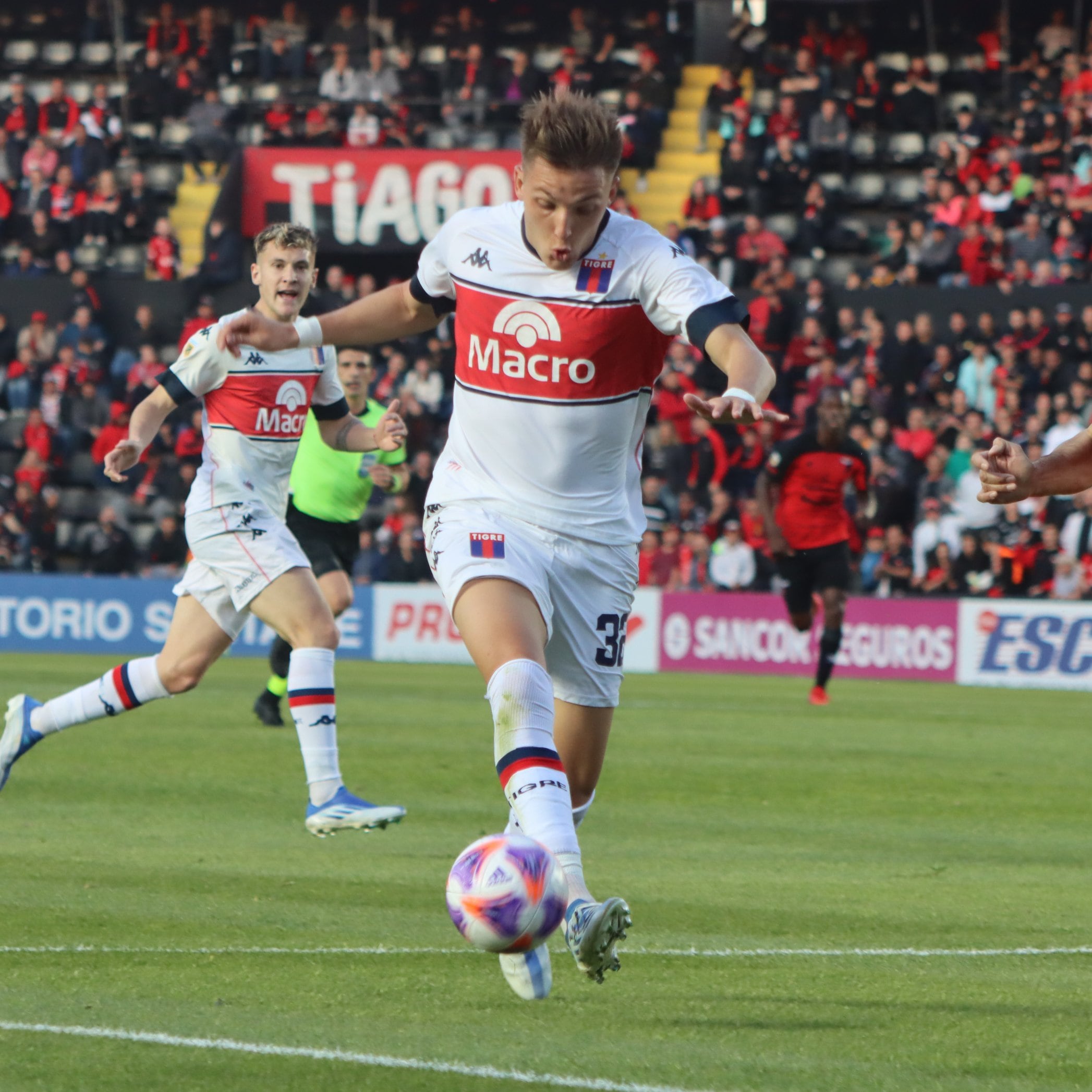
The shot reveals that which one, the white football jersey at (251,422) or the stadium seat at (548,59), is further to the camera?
the stadium seat at (548,59)

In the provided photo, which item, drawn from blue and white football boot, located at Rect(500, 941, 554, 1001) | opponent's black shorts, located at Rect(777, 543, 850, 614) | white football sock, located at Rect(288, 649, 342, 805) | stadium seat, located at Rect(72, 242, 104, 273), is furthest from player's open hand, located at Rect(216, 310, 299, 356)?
stadium seat, located at Rect(72, 242, 104, 273)

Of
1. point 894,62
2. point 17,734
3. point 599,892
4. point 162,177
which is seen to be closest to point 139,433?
point 17,734

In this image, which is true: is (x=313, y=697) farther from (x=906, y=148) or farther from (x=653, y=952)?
(x=906, y=148)

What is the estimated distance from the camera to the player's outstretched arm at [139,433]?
28.0ft

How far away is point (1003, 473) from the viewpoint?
5.89 metres

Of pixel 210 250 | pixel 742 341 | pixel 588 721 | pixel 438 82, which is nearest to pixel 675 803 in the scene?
pixel 588 721

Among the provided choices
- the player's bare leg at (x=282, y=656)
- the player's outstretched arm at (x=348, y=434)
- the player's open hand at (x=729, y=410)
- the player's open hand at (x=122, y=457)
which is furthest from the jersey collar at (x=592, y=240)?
the player's bare leg at (x=282, y=656)

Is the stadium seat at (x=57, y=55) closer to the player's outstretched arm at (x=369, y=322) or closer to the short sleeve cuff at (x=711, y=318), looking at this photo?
A: the player's outstretched arm at (x=369, y=322)

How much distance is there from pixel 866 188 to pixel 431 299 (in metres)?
22.9

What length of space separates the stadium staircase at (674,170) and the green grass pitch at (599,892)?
51.9 ft

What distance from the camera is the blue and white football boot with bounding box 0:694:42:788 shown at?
967 cm

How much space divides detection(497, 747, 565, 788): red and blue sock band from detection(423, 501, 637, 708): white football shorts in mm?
482

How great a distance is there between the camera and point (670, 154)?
99.6ft

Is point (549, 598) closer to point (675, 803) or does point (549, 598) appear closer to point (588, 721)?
point (588, 721)
